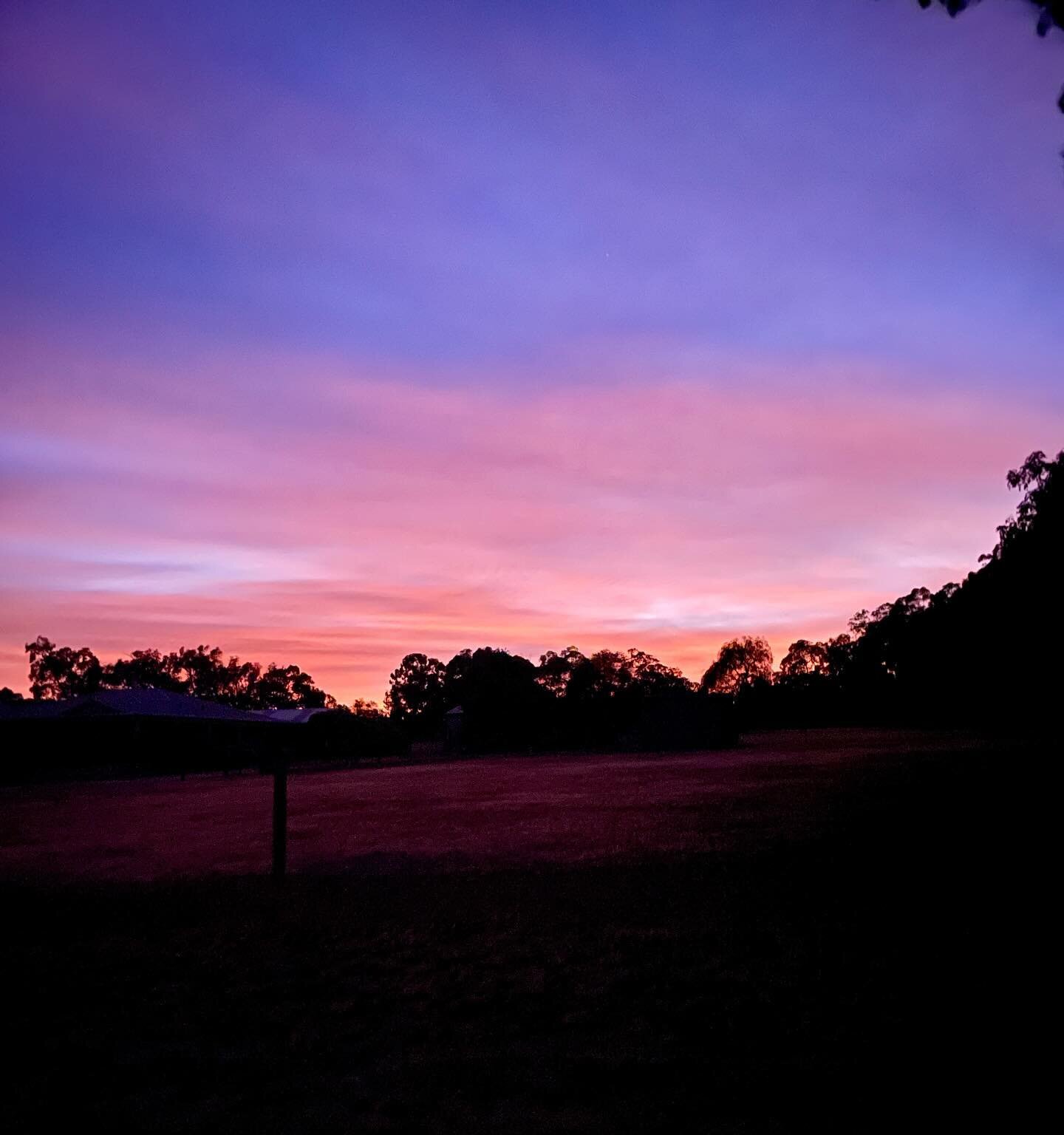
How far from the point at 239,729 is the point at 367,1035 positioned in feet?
159

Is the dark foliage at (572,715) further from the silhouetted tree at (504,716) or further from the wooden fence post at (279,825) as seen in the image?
the wooden fence post at (279,825)

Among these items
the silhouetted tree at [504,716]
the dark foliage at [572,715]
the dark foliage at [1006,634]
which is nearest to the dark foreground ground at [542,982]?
the dark foliage at [1006,634]

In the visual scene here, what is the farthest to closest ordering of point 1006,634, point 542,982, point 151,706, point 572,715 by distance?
point 572,715 → point 151,706 → point 1006,634 → point 542,982

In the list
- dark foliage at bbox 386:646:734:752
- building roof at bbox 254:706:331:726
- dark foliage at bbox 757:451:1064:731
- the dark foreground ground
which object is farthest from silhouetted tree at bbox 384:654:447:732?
the dark foreground ground

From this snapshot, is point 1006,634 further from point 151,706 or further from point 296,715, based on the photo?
point 296,715

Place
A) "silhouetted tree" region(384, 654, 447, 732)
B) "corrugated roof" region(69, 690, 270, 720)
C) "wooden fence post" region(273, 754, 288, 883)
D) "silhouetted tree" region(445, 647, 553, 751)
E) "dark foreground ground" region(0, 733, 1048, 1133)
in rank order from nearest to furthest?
"dark foreground ground" region(0, 733, 1048, 1133) < "wooden fence post" region(273, 754, 288, 883) < "corrugated roof" region(69, 690, 270, 720) < "silhouetted tree" region(445, 647, 553, 751) < "silhouetted tree" region(384, 654, 447, 732)

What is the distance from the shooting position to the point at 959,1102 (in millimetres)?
3566

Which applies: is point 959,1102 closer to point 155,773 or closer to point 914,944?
point 914,944

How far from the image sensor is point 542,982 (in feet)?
18.1

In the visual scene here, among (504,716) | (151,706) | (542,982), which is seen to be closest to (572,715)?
(504,716)

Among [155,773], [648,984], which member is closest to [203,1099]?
[648,984]

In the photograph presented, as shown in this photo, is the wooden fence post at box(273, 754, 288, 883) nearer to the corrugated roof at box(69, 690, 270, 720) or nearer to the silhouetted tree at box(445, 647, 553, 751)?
the corrugated roof at box(69, 690, 270, 720)

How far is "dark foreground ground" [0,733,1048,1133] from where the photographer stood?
381 cm

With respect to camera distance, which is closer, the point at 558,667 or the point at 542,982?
the point at 542,982
